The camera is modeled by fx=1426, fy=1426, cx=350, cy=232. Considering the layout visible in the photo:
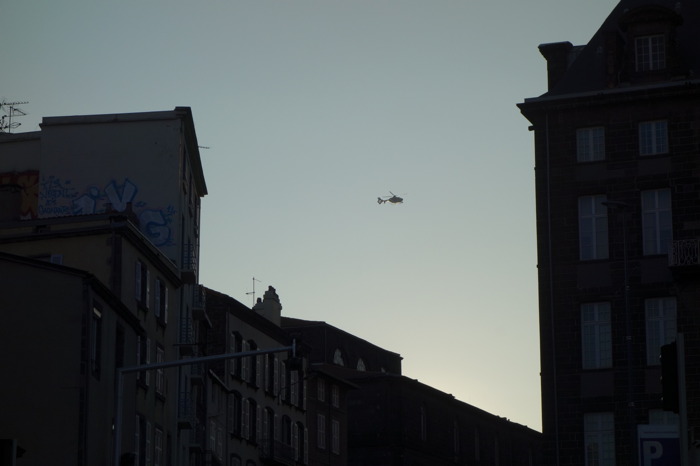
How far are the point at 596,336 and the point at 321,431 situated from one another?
4550 centimetres

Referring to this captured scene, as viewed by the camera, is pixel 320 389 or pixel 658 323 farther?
pixel 320 389

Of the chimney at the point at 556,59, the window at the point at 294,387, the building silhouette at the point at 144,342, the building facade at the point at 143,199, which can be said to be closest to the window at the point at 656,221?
the chimney at the point at 556,59

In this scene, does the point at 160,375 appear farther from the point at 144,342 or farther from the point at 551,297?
the point at 551,297

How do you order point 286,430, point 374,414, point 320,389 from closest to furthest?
point 286,430
point 320,389
point 374,414

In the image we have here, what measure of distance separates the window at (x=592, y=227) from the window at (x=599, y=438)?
642 centimetres

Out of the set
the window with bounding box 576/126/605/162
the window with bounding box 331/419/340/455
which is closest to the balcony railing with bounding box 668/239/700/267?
the window with bounding box 576/126/605/162

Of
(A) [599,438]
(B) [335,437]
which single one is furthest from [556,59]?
(B) [335,437]

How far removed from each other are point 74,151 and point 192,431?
16.0 m

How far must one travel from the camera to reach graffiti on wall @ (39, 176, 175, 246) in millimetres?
58562

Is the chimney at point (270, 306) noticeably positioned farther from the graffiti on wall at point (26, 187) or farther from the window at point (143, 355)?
the window at point (143, 355)

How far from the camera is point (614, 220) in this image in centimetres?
5638

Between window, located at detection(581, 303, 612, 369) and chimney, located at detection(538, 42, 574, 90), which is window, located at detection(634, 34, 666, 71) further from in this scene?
window, located at detection(581, 303, 612, 369)

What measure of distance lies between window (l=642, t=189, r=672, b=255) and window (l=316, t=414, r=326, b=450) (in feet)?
151

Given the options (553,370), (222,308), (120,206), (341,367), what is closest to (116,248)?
(120,206)
